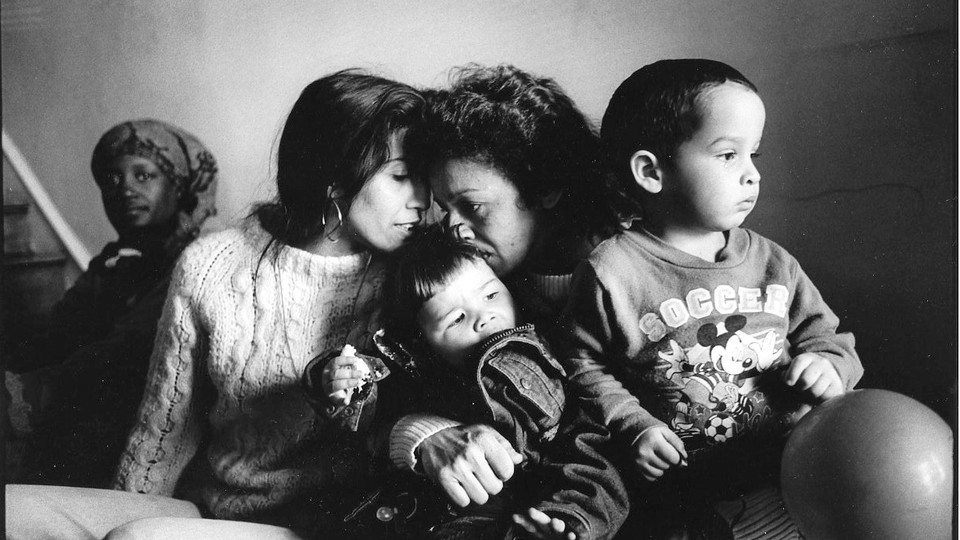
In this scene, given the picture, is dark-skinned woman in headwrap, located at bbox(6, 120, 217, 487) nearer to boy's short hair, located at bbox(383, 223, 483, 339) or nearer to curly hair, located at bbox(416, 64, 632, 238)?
boy's short hair, located at bbox(383, 223, 483, 339)

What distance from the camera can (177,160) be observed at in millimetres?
1394

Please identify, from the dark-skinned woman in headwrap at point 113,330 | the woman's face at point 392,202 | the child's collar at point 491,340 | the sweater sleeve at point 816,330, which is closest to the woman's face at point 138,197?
the dark-skinned woman in headwrap at point 113,330

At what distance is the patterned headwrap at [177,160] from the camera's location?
138cm

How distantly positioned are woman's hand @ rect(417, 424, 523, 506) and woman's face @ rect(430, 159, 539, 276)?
0.25 m

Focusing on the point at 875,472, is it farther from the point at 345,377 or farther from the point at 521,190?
the point at 345,377

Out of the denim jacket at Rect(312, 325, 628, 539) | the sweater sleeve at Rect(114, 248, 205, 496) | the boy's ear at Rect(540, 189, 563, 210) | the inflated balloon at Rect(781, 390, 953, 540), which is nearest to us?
the inflated balloon at Rect(781, 390, 953, 540)

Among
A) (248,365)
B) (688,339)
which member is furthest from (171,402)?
(688,339)

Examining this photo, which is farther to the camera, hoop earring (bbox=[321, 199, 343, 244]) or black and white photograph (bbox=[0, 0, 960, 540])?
hoop earring (bbox=[321, 199, 343, 244])

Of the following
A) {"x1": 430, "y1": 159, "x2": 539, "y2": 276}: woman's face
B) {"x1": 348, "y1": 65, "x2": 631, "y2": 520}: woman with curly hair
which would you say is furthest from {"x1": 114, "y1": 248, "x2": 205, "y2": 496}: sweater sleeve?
{"x1": 430, "y1": 159, "x2": 539, "y2": 276}: woman's face

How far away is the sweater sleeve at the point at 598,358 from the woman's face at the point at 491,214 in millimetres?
110

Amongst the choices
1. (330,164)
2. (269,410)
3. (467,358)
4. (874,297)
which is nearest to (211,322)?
(269,410)

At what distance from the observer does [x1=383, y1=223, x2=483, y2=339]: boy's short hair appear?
1.17 metres

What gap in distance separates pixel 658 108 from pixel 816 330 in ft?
1.26

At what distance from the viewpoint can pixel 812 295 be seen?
1165mm
